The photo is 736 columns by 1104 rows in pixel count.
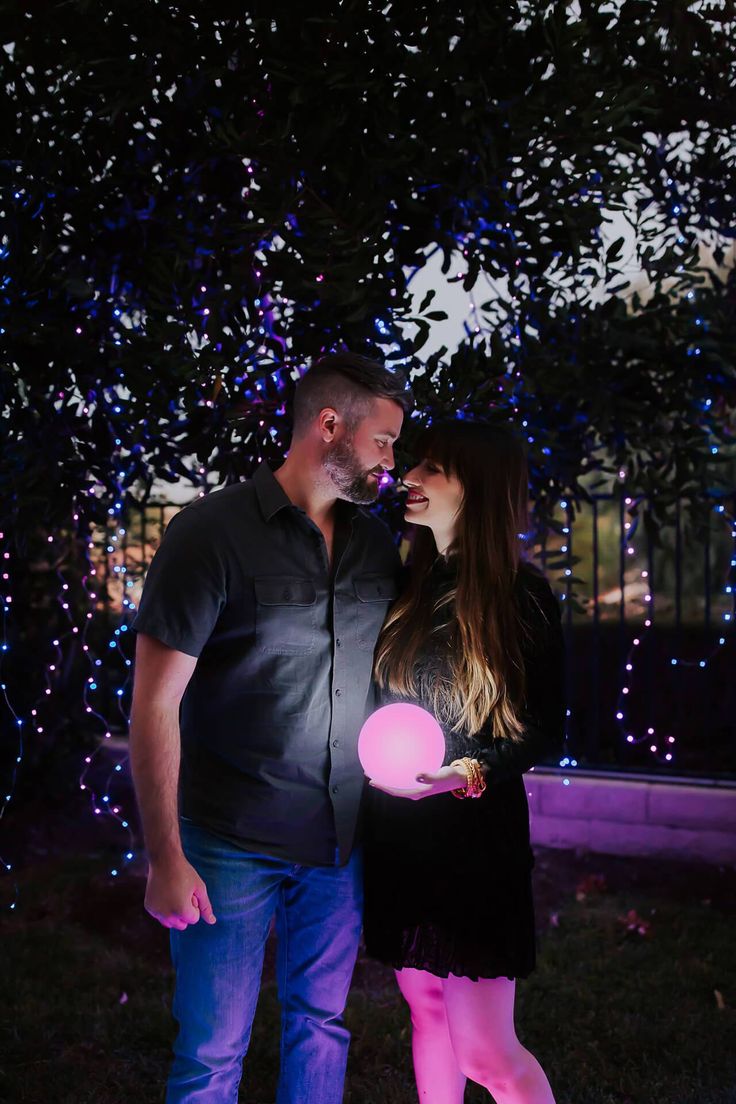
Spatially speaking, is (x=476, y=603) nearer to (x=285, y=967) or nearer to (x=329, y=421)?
(x=329, y=421)

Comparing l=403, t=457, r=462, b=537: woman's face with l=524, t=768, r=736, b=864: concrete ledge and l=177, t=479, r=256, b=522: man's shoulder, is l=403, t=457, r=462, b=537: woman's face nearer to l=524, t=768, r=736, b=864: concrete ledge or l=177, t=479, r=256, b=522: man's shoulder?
l=177, t=479, r=256, b=522: man's shoulder

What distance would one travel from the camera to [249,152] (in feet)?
10.2

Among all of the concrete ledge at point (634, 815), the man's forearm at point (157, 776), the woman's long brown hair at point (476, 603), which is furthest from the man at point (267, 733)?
the concrete ledge at point (634, 815)

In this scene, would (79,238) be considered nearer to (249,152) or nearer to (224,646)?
(249,152)

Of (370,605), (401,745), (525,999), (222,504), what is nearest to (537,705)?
(401,745)

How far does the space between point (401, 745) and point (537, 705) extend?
0.38m

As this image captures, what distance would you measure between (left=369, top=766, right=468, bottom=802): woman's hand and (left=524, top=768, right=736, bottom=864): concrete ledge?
348 centimetres

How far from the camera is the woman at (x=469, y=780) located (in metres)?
2.26

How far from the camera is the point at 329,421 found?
237cm

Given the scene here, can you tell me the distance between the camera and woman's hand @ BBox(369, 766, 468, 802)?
2.19 meters

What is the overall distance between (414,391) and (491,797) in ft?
4.58

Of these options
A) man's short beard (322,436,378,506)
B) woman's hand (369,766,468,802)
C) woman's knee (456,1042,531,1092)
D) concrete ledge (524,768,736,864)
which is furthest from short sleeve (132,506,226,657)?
concrete ledge (524,768,736,864)

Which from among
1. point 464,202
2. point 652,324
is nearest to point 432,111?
point 464,202

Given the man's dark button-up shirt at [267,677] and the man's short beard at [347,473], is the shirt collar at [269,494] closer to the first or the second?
the man's dark button-up shirt at [267,677]
